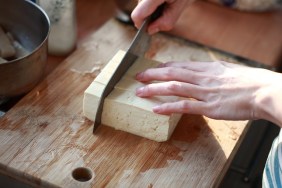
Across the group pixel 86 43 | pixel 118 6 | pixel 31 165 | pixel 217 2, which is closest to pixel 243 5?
pixel 217 2

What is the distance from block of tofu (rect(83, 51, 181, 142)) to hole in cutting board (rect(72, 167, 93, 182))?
0.13m

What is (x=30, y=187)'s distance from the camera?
36.7 inches

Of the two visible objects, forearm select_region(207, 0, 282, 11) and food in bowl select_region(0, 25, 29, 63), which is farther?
forearm select_region(207, 0, 282, 11)

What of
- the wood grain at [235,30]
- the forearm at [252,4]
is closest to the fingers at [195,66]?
the wood grain at [235,30]

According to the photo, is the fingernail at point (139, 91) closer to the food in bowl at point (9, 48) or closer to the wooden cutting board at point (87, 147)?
the wooden cutting board at point (87, 147)

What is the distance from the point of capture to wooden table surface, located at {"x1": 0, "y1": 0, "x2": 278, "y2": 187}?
3.05 feet

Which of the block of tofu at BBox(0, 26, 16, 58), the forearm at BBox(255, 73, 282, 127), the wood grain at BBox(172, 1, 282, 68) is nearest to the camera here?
the forearm at BBox(255, 73, 282, 127)

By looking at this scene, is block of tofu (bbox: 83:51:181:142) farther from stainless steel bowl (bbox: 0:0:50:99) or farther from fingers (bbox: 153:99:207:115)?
stainless steel bowl (bbox: 0:0:50:99)

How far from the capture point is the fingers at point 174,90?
98 cm

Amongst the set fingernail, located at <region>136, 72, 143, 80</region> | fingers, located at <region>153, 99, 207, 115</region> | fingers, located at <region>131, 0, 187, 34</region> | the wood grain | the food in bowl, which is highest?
fingers, located at <region>131, 0, 187, 34</region>

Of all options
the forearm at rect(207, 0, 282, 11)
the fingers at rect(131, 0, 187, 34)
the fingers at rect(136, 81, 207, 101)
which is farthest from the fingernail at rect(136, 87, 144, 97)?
the forearm at rect(207, 0, 282, 11)

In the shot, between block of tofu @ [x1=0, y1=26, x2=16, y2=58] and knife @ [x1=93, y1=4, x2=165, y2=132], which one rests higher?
knife @ [x1=93, y1=4, x2=165, y2=132]

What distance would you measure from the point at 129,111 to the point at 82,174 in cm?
16

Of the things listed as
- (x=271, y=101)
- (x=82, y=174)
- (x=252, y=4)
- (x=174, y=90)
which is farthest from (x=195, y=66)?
(x=252, y=4)
